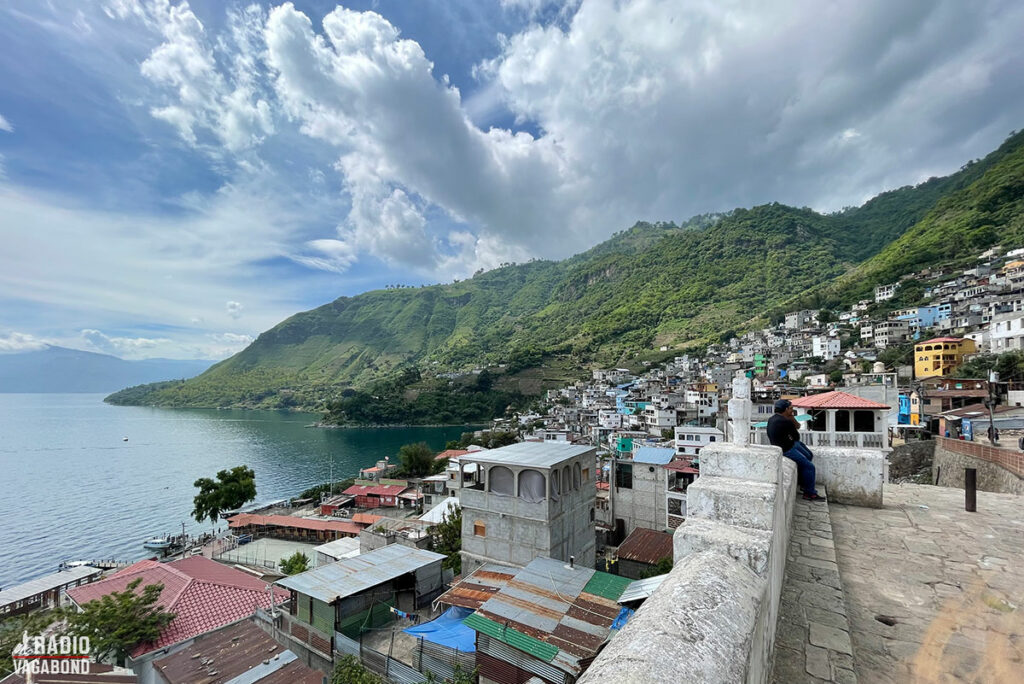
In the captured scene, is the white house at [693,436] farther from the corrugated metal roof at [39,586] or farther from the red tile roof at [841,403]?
the corrugated metal roof at [39,586]

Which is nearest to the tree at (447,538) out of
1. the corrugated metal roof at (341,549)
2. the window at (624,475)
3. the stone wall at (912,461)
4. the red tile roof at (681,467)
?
the corrugated metal roof at (341,549)

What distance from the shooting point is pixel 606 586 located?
36.4ft

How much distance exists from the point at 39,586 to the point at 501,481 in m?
24.2

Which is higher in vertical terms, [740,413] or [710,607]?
[740,413]

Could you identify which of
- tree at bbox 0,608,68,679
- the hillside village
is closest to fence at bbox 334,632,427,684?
the hillside village

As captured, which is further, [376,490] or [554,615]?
[376,490]

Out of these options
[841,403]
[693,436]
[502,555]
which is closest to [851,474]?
[502,555]

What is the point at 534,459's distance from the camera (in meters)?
16.3

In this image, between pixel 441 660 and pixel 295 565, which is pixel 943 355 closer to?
pixel 441 660

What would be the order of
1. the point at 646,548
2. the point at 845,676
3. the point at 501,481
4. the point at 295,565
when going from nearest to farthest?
the point at 845,676 → the point at 501,481 → the point at 646,548 → the point at 295,565

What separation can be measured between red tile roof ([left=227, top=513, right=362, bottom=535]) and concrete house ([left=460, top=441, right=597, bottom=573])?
18.2 metres

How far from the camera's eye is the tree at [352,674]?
10.5 m

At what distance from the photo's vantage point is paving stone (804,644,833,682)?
2291 millimetres

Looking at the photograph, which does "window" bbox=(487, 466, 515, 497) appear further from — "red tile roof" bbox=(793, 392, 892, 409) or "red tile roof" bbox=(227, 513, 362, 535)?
"red tile roof" bbox=(227, 513, 362, 535)
